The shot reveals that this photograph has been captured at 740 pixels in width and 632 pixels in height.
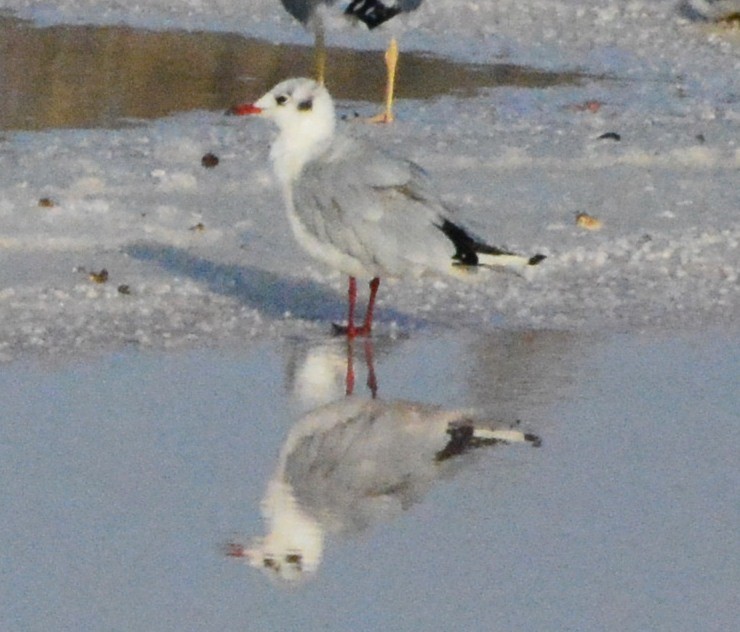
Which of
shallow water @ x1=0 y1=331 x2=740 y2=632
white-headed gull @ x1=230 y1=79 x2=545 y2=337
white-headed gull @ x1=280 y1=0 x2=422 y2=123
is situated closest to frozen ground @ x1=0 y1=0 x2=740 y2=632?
shallow water @ x1=0 y1=331 x2=740 y2=632

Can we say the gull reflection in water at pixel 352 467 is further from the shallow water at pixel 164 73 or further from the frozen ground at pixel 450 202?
the shallow water at pixel 164 73

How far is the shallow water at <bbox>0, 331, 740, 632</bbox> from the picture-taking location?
4520mm

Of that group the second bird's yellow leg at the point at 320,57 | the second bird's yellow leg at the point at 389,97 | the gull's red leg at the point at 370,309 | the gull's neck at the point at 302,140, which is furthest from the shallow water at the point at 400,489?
the second bird's yellow leg at the point at 320,57

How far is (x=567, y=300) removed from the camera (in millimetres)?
7711

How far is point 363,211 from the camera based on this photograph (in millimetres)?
6863

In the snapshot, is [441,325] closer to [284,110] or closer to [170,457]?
[284,110]

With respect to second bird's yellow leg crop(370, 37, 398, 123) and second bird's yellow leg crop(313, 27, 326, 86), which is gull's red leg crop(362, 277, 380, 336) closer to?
second bird's yellow leg crop(370, 37, 398, 123)

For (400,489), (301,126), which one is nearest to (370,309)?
(301,126)

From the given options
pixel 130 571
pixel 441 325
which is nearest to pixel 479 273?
pixel 441 325

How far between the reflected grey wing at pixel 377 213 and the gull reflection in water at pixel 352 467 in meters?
0.72

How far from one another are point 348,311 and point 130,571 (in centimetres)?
270

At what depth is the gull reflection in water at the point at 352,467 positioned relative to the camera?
490cm

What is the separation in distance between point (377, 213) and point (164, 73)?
7.06 metres

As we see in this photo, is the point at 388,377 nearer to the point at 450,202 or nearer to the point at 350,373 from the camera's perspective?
the point at 350,373
